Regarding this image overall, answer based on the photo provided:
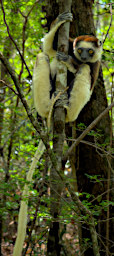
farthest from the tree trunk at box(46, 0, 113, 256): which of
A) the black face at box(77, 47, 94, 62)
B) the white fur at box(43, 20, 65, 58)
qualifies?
the white fur at box(43, 20, 65, 58)

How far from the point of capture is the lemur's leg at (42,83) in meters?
3.88

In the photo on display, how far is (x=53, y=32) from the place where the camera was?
372 centimetres

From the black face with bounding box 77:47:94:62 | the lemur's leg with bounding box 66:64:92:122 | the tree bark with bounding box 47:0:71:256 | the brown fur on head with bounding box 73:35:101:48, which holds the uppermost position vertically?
the brown fur on head with bounding box 73:35:101:48

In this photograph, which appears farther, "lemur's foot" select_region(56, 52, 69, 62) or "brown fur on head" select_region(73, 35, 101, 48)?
"brown fur on head" select_region(73, 35, 101, 48)

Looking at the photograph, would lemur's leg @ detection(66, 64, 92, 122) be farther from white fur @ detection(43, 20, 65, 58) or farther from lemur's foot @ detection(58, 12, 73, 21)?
lemur's foot @ detection(58, 12, 73, 21)

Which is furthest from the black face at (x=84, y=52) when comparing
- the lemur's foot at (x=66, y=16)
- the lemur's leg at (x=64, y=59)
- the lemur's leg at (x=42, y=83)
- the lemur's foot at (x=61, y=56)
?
the lemur's foot at (x=61, y=56)

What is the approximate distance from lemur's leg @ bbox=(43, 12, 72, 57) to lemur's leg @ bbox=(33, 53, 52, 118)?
15 cm

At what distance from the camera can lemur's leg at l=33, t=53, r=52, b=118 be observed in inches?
153

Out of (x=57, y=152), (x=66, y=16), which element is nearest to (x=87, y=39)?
(x=66, y=16)

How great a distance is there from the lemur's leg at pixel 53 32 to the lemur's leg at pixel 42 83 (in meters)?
0.15

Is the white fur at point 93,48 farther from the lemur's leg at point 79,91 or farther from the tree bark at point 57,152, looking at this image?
Answer: the tree bark at point 57,152

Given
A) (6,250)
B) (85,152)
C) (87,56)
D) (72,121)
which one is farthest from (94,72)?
(6,250)

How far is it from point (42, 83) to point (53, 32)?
71 cm

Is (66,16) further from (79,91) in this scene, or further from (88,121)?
(88,121)
